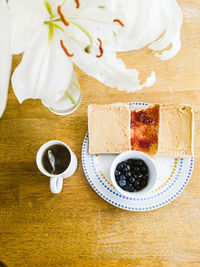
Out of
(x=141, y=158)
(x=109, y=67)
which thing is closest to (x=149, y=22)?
(x=109, y=67)

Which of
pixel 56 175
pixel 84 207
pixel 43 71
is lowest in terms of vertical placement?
pixel 84 207

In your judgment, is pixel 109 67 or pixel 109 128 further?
pixel 109 128

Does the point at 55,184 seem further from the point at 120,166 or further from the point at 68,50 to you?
the point at 68,50

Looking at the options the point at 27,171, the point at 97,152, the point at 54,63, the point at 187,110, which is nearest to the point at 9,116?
the point at 27,171

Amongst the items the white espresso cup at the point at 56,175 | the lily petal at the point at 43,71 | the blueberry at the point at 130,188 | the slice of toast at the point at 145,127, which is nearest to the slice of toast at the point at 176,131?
the slice of toast at the point at 145,127

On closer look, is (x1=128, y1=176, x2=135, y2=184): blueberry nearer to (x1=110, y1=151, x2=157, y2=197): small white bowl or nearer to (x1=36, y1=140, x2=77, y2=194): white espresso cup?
(x1=110, y1=151, x2=157, y2=197): small white bowl

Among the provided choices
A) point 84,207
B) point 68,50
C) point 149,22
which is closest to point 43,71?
point 68,50

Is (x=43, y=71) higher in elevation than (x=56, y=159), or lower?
higher
